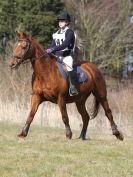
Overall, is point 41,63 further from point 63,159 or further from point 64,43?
point 63,159

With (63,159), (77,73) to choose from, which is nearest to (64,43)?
(77,73)

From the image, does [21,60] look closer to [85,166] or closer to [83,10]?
[85,166]

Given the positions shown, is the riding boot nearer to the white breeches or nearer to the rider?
the rider

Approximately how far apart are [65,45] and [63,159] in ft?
12.5

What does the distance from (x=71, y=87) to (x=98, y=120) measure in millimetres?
Result: 8041

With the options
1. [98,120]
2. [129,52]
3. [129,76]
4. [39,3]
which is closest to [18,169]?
[98,120]

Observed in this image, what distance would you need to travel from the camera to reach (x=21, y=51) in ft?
40.1

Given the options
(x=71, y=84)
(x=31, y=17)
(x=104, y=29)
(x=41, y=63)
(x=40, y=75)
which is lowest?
(x=104, y=29)

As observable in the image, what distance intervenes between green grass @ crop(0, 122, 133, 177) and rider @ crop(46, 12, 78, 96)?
168cm

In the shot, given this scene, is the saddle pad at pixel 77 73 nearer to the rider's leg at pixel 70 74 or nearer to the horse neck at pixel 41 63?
the rider's leg at pixel 70 74

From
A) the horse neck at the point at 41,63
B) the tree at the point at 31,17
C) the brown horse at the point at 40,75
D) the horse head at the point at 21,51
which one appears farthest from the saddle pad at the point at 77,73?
the tree at the point at 31,17

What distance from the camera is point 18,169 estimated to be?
8.54 metres

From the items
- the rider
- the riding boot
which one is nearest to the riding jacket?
the rider

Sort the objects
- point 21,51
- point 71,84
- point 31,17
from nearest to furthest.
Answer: point 21,51 → point 71,84 → point 31,17
